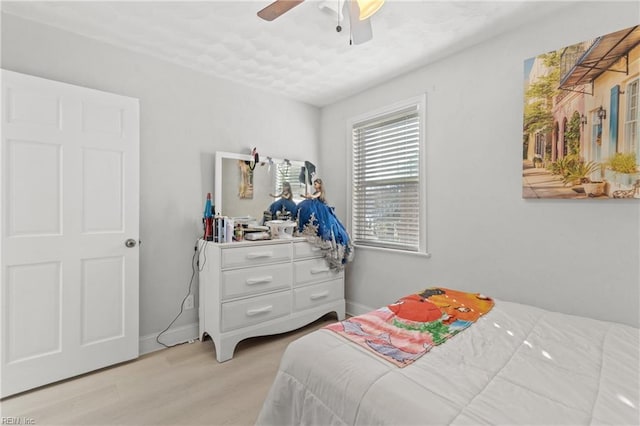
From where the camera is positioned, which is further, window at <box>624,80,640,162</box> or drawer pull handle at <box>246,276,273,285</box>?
drawer pull handle at <box>246,276,273,285</box>

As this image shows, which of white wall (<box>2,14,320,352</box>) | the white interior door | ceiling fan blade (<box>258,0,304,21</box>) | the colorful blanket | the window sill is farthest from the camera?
the window sill

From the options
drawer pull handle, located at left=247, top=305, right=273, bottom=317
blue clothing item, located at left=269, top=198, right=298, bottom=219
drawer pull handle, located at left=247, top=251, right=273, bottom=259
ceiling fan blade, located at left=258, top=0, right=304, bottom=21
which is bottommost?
drawer pull handle, located at left=247, top=305, right=273, bottom=317

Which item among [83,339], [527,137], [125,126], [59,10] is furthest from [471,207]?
[59,10]

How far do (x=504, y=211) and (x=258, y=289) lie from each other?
2034 millimetres

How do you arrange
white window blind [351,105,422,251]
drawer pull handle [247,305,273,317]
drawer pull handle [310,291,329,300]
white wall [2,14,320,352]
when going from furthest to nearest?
drawer pull handle [310,291,329,300]
white window blind [351,105,422,251]
drawer pull handle [247,305,273,317]
white wall [2,14,320,352]

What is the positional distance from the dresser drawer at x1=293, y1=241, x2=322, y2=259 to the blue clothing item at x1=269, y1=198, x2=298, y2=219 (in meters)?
0.43

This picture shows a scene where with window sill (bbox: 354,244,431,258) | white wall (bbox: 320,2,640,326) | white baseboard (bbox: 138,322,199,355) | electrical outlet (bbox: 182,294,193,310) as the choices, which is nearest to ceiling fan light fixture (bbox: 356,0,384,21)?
white wall (bbox: 320,2,640,326)

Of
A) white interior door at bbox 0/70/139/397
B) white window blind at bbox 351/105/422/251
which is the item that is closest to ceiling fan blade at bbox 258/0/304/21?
white interior door at bbox 0/70/139/397

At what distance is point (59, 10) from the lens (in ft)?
6.51

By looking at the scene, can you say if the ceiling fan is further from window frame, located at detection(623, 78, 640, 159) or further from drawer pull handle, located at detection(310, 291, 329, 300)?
drawer pull handle, located at detection(310, 291, 329, 300)

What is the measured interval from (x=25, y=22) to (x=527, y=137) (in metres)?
3.53

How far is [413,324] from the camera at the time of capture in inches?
58.9

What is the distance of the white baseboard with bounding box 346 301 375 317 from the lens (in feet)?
10.6

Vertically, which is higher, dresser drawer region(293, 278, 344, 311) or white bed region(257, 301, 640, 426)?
white bed region(257, 301, 640, 426)
